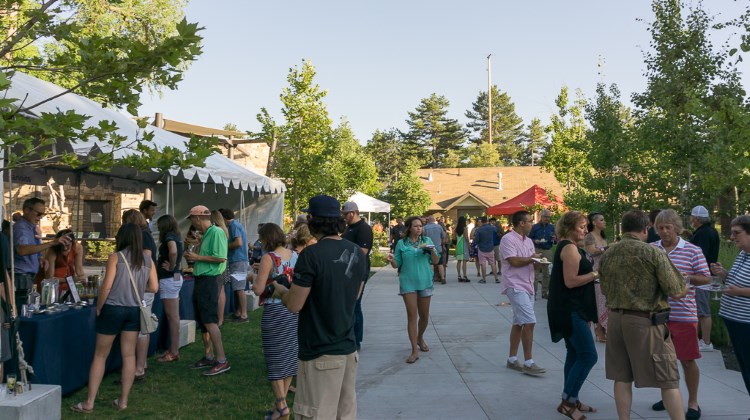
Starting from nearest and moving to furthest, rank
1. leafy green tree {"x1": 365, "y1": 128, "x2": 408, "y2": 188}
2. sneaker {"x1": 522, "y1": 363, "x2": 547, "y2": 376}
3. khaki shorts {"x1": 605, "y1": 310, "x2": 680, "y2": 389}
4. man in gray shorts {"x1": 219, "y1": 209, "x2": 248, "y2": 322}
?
1. khaki shorts {"x1": 605, "y1": 310, "x2": 680, "y2": 389}
2. sneaker {"x1": 522, "y1": 363, "x2": 547, "y2": 376}
3. man in gray shorts {"x1": 219, "y1": 209, "x2": 248, "y2": 322}
4. leafy green tree {"x1": 365, "y1": 128, "x2": 408, "y2": 188}

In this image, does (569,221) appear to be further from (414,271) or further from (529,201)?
(529,201)

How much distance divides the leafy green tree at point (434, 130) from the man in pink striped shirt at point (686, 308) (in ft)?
241

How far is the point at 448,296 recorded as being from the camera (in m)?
14.4

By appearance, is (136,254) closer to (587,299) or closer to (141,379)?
(141,379)

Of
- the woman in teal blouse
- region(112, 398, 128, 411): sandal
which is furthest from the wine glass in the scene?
region(112, 398, 128, 411): sandal

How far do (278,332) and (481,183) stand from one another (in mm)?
45816

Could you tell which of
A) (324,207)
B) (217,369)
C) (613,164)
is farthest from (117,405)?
(613,164)

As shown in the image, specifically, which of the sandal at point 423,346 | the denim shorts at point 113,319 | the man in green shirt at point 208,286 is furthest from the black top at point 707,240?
the denim shorts at point 113,319

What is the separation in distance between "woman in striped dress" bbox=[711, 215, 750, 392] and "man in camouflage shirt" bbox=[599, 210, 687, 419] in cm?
56

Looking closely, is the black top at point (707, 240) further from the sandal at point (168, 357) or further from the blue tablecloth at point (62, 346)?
the blue tablecloth at point (62, 346)

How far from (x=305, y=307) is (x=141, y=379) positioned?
3993 mm

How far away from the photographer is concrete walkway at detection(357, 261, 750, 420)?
226 inches

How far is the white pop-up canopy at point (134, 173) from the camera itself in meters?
7.23

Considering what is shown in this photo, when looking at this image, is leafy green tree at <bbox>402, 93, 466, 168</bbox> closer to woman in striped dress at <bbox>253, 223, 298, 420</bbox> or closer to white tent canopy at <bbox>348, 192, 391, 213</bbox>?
white tent canopy at <bbox>348, 192, 391, 213</bbox>
